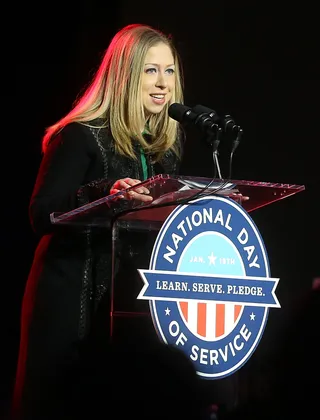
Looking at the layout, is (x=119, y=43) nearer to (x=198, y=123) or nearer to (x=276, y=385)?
(x=198, y=123)

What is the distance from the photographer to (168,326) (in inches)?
83.6

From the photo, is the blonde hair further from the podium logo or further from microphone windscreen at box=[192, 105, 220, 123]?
the podium logo

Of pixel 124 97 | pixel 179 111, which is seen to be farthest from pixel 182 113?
pixel 124 97

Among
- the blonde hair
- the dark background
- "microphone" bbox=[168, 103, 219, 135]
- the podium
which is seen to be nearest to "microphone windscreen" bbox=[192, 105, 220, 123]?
"microphone" bbox=[168, 103, 219, 135]

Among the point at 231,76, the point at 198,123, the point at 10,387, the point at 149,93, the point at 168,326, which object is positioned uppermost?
the point at 231,76

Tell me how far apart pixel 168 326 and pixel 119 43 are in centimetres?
97

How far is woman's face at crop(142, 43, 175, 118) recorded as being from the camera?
106 inches

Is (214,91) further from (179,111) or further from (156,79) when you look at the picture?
(179,111)

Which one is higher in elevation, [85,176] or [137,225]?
[85,176]

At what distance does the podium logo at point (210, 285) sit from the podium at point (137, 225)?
26 millimetres

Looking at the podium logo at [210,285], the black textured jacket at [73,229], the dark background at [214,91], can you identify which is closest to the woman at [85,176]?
the black textured jacket at [73,229]

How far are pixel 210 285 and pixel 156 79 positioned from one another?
76 cm

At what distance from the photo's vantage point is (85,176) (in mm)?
2611

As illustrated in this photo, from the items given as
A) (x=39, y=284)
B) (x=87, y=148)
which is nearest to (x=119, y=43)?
(x=87, y=148)
